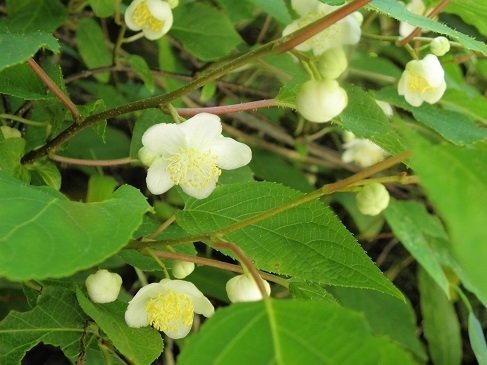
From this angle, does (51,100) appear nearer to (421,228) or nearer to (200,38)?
(200,38)

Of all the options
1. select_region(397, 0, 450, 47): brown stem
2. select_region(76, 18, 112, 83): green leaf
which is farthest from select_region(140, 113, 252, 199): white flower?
select_region(76, 18, 112, 83): green leaf

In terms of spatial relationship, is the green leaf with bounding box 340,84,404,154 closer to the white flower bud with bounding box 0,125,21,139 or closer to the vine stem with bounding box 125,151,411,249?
the vine stem with bounding box 125,151,411,249

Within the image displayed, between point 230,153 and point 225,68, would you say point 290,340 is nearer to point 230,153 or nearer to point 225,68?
point 225,68

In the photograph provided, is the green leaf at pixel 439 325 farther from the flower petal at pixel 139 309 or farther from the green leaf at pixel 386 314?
the flower petal at pixel 139 309

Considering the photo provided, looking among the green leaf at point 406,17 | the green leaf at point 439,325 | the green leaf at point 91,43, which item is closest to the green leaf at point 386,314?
the green leaf at point 439,325

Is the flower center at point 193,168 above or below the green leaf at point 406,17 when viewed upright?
below

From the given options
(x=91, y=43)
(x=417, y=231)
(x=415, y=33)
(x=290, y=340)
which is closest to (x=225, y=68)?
(x=290, y=340)
